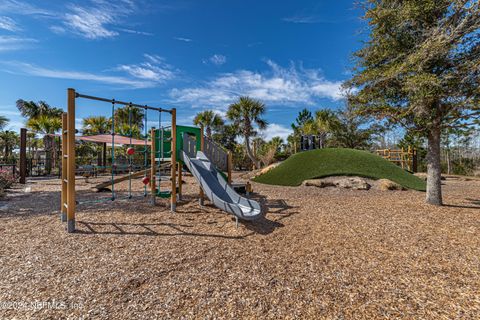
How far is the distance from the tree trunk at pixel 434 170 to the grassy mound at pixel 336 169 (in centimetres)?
358

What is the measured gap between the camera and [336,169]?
11.0 m

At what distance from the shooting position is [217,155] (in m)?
7.53

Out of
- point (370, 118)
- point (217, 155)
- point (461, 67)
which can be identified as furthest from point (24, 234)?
point (461, 67)

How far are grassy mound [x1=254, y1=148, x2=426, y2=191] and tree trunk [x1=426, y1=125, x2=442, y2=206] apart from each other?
11.7 feet

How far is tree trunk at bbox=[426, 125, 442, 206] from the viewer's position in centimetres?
616

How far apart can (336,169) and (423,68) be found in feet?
20.0

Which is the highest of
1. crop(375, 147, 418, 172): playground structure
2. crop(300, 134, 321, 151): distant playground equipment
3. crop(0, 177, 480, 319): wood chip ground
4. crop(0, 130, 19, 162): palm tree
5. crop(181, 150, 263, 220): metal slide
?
crop(0, 130, 19, 162): palm tree

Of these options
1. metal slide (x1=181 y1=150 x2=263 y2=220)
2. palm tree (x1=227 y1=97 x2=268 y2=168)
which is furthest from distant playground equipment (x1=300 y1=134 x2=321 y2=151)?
metal slide (x1=181 y1=150 x2=263 y2=220)

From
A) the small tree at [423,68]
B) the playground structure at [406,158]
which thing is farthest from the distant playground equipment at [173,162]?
the playground structure at [406,158]

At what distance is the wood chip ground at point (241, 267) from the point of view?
2.10m

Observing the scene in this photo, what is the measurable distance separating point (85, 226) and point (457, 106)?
28.1 ft

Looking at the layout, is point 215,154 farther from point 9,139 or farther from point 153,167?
point 9,139

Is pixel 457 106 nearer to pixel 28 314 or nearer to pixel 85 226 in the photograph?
pixel 28 314

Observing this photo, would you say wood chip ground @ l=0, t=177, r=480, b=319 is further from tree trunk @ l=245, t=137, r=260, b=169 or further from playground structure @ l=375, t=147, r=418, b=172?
playground structure @ l=375, t=147, r=418, b=172
